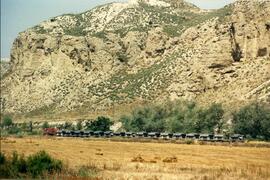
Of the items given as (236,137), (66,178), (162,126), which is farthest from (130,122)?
(66,178)

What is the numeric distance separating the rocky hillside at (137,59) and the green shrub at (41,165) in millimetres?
67928

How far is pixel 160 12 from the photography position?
17038cm

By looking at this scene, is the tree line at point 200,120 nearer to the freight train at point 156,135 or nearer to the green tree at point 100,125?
the green tree at point 100,125

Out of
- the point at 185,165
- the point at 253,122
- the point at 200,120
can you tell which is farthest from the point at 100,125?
the point at 185,165

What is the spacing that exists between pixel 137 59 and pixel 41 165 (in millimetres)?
115106

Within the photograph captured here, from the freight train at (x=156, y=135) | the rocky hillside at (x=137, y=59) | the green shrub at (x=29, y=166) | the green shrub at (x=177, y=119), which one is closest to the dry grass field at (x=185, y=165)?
the green shrub at (x=29, y=166)

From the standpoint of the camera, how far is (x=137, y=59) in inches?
5842

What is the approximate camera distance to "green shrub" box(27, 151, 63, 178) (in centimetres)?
3356

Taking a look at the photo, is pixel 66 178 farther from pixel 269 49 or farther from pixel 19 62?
pixel 19 62

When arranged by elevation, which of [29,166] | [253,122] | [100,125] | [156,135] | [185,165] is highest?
[100,125]

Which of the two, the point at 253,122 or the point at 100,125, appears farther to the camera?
the point at 100,125

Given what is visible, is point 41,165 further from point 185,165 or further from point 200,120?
point 200,120

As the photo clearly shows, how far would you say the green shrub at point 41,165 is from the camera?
110ft

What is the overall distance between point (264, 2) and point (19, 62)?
71192 mm
